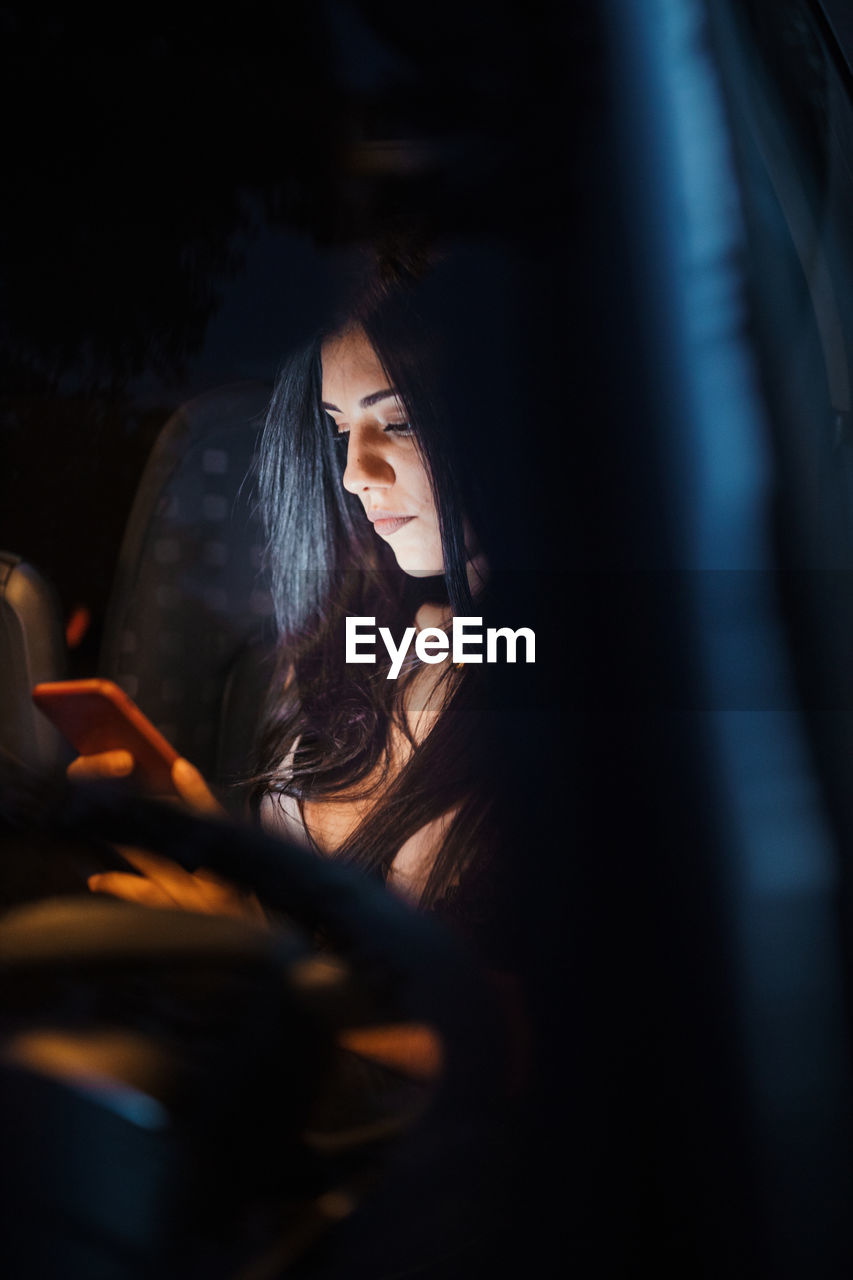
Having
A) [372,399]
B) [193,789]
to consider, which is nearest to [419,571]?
[372,399]

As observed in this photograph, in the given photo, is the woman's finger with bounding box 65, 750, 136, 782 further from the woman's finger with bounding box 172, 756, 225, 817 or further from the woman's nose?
the woman's nose

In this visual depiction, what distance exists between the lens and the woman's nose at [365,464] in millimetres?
1048

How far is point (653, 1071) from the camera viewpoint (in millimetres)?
996

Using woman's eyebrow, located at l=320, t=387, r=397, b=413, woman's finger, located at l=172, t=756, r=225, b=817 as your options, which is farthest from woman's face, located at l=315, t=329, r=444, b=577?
woman's finger, located at l=172, t=756, r=225, b=817

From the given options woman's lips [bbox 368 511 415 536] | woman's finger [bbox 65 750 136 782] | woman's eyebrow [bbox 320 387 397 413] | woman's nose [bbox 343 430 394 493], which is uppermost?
woman's eyebrow [bbox 320 387 397 413]

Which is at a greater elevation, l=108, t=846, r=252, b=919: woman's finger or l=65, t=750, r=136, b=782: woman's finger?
l=65, t=750, r=136, b=782: woman's finger

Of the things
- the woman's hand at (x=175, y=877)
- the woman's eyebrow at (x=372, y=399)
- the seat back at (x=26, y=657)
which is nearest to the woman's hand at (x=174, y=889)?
the woman's hand at (x=175, y=877)

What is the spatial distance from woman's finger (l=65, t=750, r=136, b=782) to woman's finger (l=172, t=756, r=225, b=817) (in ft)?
0.15

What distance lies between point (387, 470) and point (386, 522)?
1.9 inches

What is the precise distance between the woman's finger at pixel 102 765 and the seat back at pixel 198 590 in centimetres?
5

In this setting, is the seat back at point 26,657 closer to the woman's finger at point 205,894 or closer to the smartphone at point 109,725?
the smartphone at point 109,725

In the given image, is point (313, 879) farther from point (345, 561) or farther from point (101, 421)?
point (101, 421)

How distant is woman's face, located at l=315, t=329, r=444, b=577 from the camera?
1.04 m

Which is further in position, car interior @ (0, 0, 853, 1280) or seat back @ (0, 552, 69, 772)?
seat back @ (0, 552, 69, 772)
